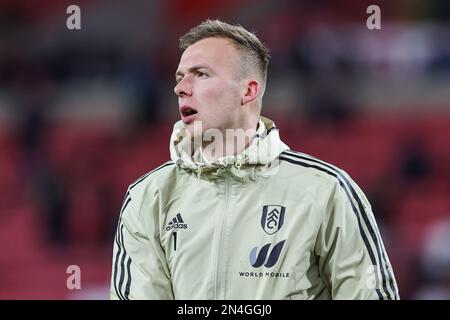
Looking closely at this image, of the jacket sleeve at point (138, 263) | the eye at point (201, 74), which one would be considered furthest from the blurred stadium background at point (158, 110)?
the eye at point (201, 74)

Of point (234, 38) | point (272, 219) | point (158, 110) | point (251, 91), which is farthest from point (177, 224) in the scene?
point (158, 110)

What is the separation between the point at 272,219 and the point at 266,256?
120 millimetres

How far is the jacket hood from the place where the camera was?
2.71 meters

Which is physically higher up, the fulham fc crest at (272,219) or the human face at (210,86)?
the human face at (210,86)

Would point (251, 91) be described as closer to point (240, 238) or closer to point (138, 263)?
point (240, 238)

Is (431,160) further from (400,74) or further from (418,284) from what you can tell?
(418,284)

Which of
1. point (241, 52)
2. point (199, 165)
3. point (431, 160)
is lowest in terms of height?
point (431, 160)

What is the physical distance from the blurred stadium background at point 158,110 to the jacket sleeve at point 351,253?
4724 millimetres

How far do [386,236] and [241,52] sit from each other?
475 cm

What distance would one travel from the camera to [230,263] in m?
2.63

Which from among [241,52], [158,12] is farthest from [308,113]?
[241,52]

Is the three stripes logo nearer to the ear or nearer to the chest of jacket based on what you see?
the chest of jacket

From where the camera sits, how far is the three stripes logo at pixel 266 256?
8.60ft

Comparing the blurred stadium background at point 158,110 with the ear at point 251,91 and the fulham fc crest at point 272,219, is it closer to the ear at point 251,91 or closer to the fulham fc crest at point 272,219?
the ear at point 251,91
